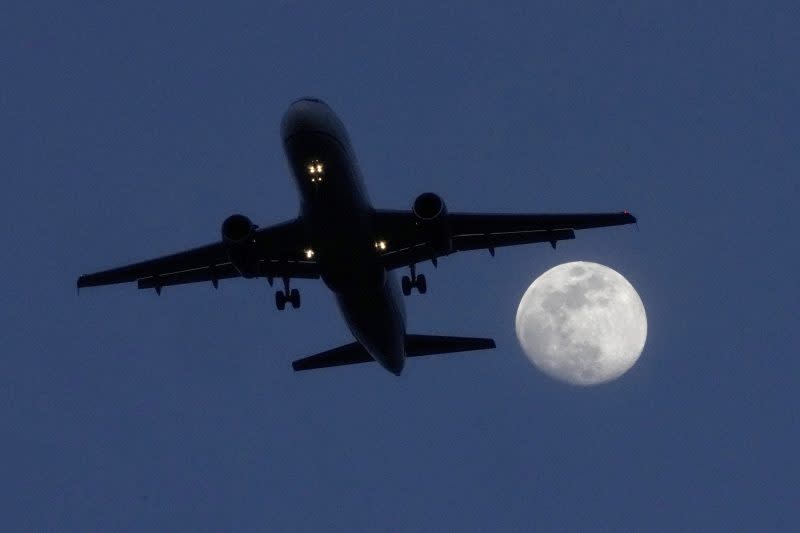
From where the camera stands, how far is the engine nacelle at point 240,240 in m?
46.9

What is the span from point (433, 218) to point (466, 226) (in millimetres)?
3149

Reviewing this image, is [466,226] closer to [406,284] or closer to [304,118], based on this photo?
[406,284]

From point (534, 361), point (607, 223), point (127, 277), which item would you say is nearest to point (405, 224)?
point (607, 223)

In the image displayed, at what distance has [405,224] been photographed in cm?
4819

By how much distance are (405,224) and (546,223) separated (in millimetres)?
4979

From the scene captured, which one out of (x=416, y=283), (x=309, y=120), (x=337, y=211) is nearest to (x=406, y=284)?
(x=416, y=283)

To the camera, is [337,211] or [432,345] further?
[432,345]

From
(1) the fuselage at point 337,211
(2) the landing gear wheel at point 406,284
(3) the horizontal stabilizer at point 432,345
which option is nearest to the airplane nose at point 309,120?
(1) the fuselage at point 337,211

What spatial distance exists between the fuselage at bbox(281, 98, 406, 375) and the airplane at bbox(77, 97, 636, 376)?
3 centimetres

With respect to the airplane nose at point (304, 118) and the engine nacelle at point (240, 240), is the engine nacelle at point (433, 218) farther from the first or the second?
the engine nacelle at point (240, 240)

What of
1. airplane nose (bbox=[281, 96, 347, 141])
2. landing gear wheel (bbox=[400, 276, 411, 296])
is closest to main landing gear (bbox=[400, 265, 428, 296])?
landing gear wheel (bbox=[400, 276, 411, 296])

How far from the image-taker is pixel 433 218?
4634 centimetres

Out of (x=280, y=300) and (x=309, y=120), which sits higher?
(x=309, y=120)

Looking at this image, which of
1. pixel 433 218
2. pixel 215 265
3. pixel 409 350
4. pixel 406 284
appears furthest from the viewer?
pixel 409 350
